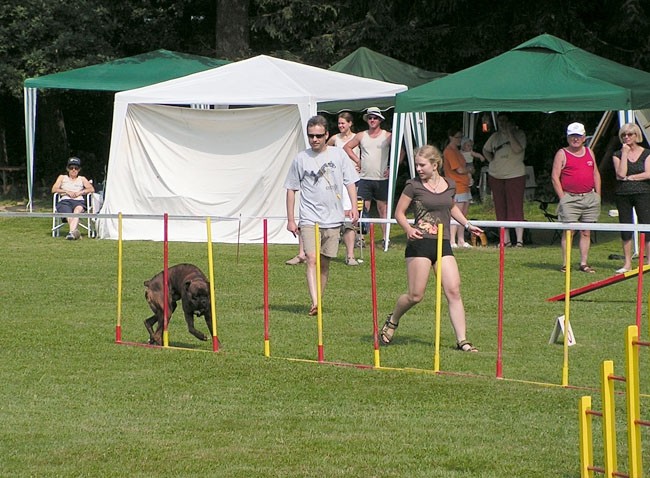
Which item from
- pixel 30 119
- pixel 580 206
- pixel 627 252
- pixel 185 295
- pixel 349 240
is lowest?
pixel 185 295

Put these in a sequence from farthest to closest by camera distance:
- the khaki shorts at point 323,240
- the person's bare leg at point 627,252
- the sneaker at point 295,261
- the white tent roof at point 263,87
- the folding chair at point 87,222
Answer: the folding chair at point 87,222 < the white tent roof at point 263,87 < the sneaker at point 295,261 < the person's bare leg at point 627,252 < the khaki shorts at point 323,240

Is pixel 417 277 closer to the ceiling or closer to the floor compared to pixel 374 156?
closer to the floor

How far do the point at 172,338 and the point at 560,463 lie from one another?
5016 millimetres

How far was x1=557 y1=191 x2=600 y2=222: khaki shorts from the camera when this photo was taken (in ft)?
51.3

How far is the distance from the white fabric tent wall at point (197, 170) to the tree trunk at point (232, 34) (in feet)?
32.5

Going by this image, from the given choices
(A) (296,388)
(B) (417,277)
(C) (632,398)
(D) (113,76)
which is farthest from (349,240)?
(C) (632,398)

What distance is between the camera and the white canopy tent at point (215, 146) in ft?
65.7

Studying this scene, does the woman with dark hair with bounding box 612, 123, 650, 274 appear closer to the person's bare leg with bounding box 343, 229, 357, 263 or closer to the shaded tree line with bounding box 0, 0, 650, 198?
the person's bare leg with bounding box 343, 229, 357, 263

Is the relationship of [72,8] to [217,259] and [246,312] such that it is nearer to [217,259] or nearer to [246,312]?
[217,259]

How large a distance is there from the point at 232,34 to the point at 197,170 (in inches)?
407

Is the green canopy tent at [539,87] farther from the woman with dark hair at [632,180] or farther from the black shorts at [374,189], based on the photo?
the woman with dark hair at [632,180]

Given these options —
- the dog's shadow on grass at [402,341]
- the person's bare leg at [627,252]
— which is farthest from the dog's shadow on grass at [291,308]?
the person's bare leg at [627,252]

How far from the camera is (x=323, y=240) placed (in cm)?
1195

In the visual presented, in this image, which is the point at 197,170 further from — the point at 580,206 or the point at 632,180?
the point at 632,180
